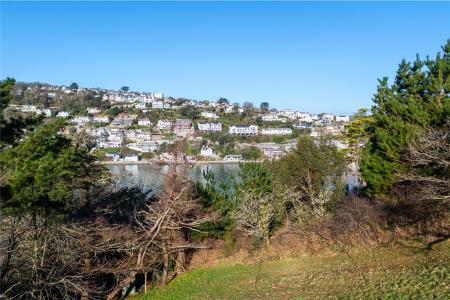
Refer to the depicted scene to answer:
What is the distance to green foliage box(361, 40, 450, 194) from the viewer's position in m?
12.2

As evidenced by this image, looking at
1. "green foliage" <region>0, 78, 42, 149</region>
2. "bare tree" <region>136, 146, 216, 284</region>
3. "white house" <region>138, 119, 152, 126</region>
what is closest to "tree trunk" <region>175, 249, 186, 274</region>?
"bare tree" <region>136, 146, 216, 284</region>

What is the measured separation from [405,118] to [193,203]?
7867mm

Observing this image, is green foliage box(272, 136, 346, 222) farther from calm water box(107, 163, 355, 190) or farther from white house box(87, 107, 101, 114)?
white house box(87, 107, 101, 114)

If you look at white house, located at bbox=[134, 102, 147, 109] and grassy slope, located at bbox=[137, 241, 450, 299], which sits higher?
white house, located at bbox=[134, 102, 147, 109]

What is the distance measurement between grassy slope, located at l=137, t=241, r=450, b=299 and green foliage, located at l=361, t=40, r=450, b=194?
9.49ft

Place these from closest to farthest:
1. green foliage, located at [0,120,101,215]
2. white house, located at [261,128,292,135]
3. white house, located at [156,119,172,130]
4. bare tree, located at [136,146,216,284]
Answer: green foliage, located at [0,120,101,215] < bare tree, located at [136,146,216,284] < white house, located at [261,128,292,135] < white house, located at [156,119,172,130]

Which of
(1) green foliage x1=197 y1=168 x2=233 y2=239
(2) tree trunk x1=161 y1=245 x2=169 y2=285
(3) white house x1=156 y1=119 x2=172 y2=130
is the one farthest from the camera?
(3) white house x1=156 y1=119 x2=172 y2=130

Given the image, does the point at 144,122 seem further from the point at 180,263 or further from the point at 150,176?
the point at 180,263

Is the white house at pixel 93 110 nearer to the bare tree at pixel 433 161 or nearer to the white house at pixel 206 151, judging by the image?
the white house at pixel 206 151

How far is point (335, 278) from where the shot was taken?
31.9 ft

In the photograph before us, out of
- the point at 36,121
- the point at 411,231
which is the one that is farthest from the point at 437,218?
the point at 36,121

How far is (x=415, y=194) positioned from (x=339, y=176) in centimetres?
567

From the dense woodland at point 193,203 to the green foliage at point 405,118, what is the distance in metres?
0.04

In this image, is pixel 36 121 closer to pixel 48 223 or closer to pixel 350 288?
pixel 48 223
